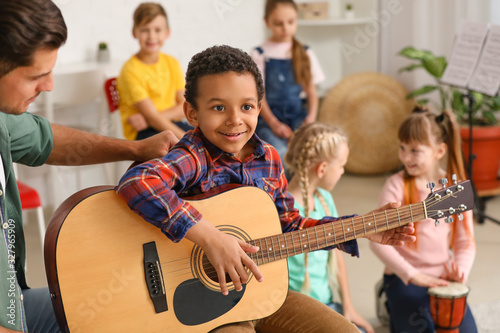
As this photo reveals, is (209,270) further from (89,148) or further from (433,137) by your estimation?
(433,137)

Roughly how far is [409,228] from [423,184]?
0.84 metres

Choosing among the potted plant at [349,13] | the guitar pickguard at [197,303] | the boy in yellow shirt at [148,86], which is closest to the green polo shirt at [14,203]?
the guitar pickguard at [197,303]

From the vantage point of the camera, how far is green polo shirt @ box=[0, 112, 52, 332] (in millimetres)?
1229

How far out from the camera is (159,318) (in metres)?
1.33

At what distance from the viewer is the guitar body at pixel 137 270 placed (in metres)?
1.26

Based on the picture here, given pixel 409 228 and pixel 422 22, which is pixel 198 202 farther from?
pixel 422 22

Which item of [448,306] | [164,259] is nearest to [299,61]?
[448,306]

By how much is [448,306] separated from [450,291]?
0.05m

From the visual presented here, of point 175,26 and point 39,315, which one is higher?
point 175,26

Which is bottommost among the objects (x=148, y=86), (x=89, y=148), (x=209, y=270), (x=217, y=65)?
(x=209, y=270)

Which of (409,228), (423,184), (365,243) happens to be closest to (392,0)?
(365,243)

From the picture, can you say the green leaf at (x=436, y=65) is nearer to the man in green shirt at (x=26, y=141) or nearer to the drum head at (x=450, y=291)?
the drum head at (x=450, y=291)

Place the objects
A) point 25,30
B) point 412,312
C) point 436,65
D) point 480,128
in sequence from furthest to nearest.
A: point 436,65
point 480,128
point 412,312
point 25,30

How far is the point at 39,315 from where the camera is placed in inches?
55.2
